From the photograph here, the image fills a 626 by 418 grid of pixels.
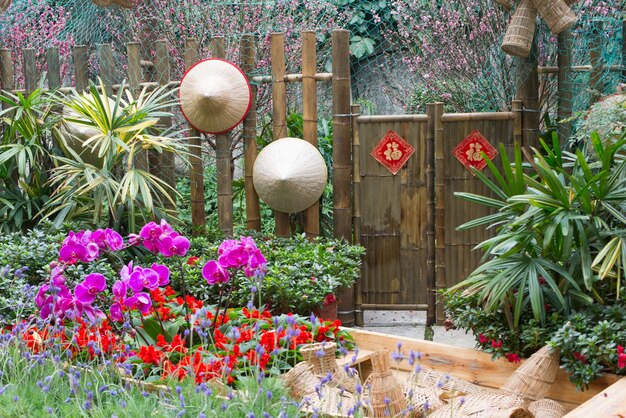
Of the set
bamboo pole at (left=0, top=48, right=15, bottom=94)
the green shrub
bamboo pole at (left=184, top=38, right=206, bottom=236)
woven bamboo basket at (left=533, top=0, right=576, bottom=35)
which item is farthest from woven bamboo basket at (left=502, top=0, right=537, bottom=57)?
bamboo pole at (left=0, top=48, right=15, bottom=94)

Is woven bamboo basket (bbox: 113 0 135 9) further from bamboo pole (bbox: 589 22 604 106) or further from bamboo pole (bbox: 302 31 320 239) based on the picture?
bamboo pole (bbox: 589 22 604 106)

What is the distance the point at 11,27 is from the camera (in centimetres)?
955

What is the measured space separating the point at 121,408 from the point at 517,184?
2.21 meters

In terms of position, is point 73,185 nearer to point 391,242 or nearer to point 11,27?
point 391,242

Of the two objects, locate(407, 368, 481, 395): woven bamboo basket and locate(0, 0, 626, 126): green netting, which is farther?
locate(0, 0, 626, 126): green netting

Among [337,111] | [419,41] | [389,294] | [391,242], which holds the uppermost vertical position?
[419,41]

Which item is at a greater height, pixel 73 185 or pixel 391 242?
pixel 73 185

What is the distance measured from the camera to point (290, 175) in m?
5.65

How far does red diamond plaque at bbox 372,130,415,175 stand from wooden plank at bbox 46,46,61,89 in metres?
2.41

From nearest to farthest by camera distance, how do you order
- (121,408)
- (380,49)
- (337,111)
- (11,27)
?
(121,408), (337,111), (11,27), (380,49)

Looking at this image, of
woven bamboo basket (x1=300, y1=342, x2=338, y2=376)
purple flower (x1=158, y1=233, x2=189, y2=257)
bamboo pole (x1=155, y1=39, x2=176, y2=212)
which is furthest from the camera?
bamboo pole (x1=155, y1=39, x2=176, y2=212)

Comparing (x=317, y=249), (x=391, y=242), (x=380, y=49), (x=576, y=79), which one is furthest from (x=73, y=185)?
(x=380, y=49)

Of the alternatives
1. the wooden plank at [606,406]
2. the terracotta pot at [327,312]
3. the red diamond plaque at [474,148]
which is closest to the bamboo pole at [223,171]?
the terracotta pot at [327,312]

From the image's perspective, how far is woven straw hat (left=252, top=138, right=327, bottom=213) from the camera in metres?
5.68
